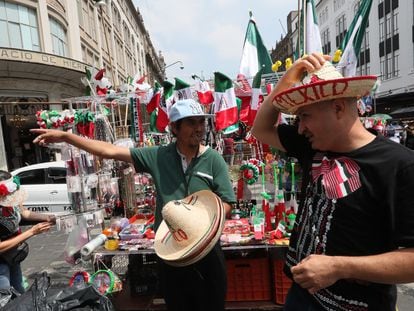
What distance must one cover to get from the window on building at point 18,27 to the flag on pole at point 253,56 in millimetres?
12984

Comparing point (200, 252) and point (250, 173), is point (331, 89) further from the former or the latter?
point (250, 173)

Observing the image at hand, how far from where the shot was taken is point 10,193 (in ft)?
8.98

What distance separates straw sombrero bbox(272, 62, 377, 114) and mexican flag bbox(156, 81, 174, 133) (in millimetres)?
3214

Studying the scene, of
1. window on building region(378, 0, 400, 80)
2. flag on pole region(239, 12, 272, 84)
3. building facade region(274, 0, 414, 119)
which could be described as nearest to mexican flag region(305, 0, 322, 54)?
flag on pole region(239, 12, 272, 84)

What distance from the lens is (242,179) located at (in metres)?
4.03

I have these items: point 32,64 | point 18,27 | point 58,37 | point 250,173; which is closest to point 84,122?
point 250,173

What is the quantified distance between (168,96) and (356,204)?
353 centimetres

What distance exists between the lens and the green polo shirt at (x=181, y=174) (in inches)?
85.4

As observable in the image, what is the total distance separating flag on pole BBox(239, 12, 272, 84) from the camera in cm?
447

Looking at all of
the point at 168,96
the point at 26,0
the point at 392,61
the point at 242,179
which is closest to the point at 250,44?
the point at 168,96

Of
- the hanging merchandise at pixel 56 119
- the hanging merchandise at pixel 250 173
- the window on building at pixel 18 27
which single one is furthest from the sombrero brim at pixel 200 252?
the window on building at pixel 18 27

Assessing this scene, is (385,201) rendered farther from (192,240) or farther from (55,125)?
(55,125)

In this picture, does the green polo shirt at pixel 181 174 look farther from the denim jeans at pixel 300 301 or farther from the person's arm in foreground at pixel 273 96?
the denim jeans at pixel 300 301

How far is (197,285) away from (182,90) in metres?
2.88
